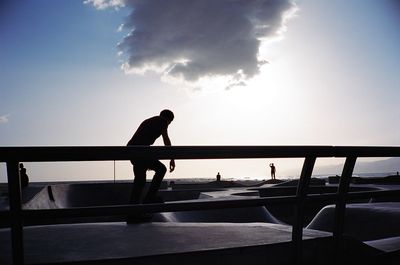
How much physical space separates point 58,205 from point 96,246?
1086 cm

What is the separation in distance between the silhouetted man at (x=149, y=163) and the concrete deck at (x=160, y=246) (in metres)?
1.15

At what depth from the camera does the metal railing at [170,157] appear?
6.14 ft

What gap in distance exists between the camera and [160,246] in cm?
300

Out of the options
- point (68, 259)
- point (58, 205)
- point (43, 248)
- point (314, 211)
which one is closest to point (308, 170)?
point (68, 259)

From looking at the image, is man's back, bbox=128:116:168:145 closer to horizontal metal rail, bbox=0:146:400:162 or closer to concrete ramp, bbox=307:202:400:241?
horizontal metal rail, bbox=0:146:400:162

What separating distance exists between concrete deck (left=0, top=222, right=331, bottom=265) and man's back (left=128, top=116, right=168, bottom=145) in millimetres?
1515

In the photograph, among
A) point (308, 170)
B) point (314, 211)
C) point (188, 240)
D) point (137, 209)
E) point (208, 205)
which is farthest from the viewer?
point (314, 211)

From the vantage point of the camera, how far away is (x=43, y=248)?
9.61ft

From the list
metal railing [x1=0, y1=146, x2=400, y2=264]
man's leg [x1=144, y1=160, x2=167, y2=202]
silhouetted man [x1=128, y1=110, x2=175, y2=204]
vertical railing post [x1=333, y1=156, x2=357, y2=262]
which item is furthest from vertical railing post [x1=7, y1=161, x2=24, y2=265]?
man's leg [x1=144, y1=160, x2=167, y2=202]

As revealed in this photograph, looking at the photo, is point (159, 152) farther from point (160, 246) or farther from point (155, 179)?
point (155, 179)

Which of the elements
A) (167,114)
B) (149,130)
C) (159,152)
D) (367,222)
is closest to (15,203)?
(159,152)

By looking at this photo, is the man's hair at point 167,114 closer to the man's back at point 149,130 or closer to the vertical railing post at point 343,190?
the man's back at point 149,130

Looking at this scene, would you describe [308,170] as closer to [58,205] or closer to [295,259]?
[295,259]

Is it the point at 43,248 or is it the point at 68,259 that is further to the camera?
the point at 43,248
